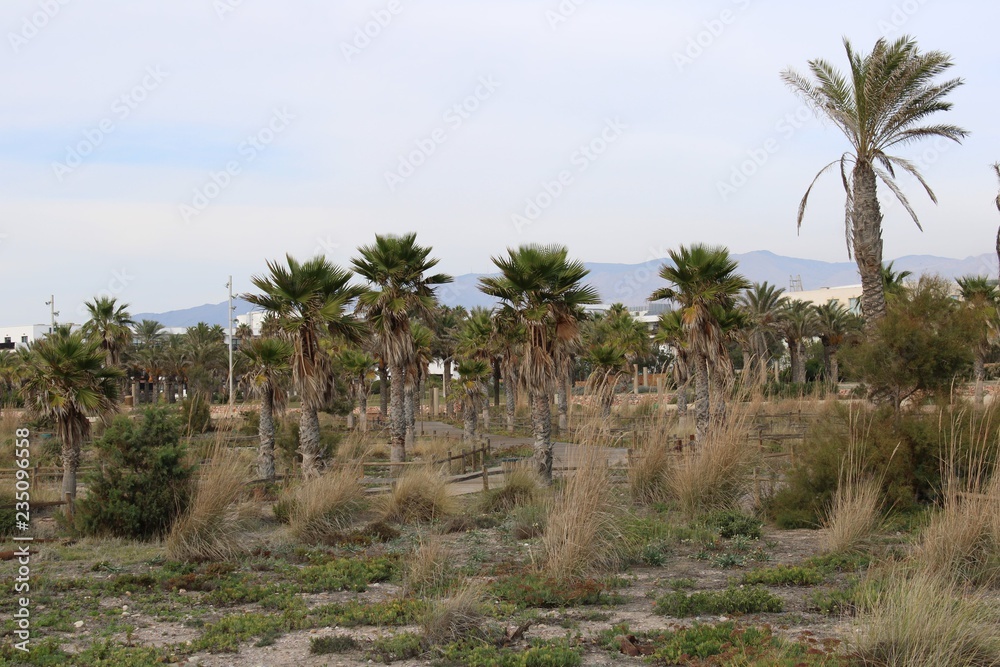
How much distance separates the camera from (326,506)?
13461 millimetres

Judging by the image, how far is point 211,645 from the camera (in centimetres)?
792

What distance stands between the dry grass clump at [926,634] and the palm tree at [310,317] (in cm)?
1576

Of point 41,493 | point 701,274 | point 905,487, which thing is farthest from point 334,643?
point 701,274

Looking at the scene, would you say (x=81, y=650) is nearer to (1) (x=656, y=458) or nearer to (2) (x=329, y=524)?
(2) (x=329, y=524)

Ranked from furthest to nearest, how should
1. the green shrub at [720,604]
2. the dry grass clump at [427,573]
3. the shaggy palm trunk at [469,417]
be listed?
the shaggy palm trunk at [469,417]
the dry grass clump at [427,573]
the green shrub at [720,604]

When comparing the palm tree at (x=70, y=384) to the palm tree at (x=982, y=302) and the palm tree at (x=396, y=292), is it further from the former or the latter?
the palm tree at (x=982, y=302)

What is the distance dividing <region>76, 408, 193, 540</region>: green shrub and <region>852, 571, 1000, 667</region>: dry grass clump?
1078 centimetres

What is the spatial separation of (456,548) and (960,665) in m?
7.45

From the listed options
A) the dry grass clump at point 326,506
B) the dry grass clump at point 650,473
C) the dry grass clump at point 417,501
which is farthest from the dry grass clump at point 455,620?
the dry grass clump at point 650,473

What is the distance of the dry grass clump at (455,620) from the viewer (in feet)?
25.6

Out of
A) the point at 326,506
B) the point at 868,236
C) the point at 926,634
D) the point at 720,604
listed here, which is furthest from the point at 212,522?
the point at 868,236

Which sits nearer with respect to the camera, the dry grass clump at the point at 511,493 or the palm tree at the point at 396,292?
the dry grass clump at the point at 511,493

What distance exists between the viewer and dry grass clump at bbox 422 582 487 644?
307 inches

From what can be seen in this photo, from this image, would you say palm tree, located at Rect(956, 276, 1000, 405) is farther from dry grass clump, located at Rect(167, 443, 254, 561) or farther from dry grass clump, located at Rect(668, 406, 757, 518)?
dry grass clump, located at Rect(167, 443, 254, 561)
